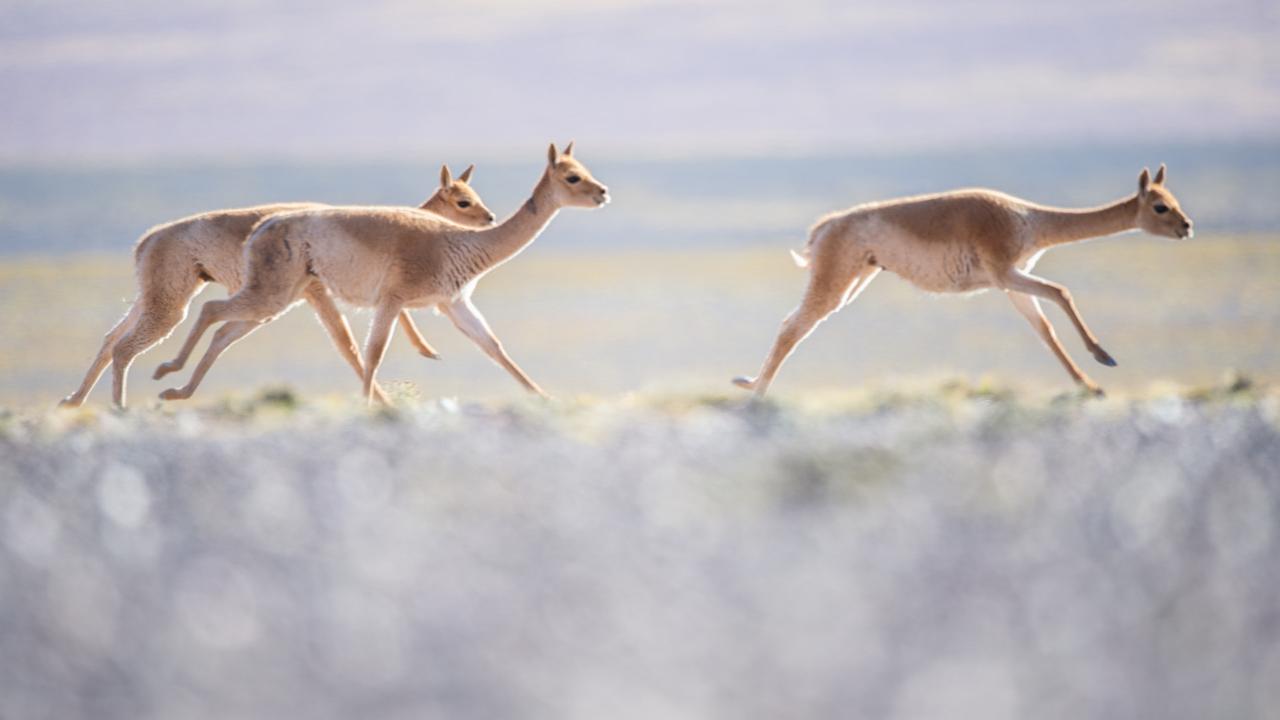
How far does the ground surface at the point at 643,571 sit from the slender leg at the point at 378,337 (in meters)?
2.53

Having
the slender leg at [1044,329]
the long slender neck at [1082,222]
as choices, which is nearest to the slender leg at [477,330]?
the slender leg at [1044,329]

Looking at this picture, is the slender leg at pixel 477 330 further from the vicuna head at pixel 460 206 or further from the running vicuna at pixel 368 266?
the vicuna head at pixel 460 206

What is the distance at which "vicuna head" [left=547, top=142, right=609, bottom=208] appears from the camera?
14.3 meters

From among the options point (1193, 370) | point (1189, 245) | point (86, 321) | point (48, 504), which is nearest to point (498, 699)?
point (48, 504)

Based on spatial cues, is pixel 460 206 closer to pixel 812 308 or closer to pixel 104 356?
pixel 104 356

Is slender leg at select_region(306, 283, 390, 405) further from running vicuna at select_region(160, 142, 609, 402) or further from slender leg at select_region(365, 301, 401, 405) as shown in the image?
slender leg at select_region(365, 301, 401, 405)

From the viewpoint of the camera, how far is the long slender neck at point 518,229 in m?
14.0

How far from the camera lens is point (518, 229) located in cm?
1417

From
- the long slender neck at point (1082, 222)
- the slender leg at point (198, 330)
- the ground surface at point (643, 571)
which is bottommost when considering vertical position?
the slender leg at point (198, 330)

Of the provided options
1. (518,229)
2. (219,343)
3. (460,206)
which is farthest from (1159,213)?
(219,343)

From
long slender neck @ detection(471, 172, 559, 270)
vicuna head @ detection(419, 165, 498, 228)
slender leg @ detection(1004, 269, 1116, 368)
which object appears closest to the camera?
slender leg @ detection(1004, 269, 1116, 368)

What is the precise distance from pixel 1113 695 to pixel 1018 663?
38 cm

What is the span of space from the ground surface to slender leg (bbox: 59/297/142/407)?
3.78 meters

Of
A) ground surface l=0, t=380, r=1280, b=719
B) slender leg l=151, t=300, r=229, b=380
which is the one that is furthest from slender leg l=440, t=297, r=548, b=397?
ground surface l=0, t=380, r=1280, b=719
